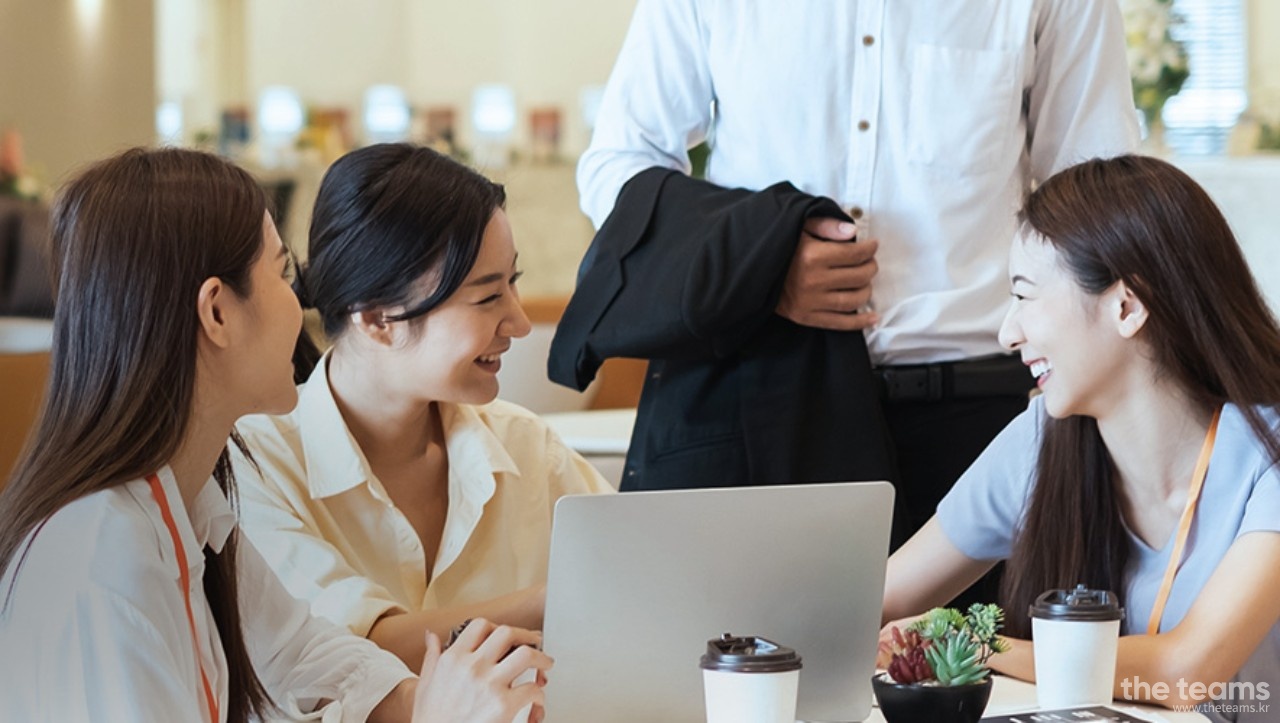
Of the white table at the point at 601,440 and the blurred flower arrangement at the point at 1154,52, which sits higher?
the blurred flower arrangement at the point at 1154,52

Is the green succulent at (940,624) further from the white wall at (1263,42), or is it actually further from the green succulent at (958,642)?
the white wall at (1263,42)

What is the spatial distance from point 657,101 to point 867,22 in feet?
1.09

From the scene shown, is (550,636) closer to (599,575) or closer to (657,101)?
(599,575)

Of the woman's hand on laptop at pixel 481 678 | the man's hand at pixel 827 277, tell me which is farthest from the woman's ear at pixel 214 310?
the man's hand at pixel 827 277

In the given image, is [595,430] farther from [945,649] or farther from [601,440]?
[945,649]

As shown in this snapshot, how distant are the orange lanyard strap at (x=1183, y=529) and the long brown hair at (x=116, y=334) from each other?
1.02 metres

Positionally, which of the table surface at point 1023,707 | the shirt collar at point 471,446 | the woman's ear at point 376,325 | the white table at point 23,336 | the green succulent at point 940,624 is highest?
the woman's ear at point 376,325

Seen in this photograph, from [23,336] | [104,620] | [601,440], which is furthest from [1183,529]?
[23,336]

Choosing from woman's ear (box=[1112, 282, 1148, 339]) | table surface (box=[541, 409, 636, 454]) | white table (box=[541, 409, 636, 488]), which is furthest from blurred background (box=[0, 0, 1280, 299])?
woman's ear (box=[1112, 282, 1148, 339])

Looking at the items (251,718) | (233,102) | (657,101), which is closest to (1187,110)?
(233,102)

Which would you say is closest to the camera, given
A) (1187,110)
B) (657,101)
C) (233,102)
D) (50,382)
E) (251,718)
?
(50,382)

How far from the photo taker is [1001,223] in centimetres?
211

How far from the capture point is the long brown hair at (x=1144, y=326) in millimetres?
1737

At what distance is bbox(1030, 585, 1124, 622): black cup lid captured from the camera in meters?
1.44
